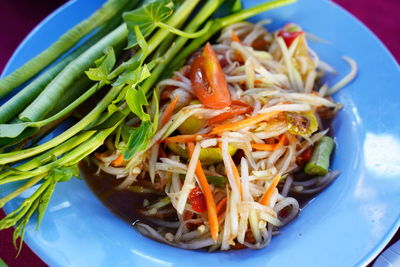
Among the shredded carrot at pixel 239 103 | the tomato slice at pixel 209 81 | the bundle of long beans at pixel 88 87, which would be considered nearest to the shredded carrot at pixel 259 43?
the bundle of long beans at pixel 88 87

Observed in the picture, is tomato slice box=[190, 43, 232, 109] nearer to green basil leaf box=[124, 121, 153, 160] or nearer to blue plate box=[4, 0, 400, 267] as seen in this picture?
green basil leaf box=[124, 121, 153, 160]

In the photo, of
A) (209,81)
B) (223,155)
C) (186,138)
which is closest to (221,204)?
(223,155)

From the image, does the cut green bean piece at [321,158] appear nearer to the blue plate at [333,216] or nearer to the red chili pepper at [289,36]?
the blue plate at [333,216]

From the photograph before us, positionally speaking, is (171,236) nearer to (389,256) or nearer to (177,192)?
(177,192)

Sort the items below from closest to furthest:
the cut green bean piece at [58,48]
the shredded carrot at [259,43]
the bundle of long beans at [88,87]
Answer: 1. the bundle of long beans at [88,87]
2. the cut green bean piece at [58,48]
3. the shredded carrot at [259,43]

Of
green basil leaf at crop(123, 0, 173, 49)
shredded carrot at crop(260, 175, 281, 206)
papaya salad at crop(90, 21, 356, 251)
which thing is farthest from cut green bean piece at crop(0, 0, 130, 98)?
shredded carrot at crop(260, 175, 281, 206)

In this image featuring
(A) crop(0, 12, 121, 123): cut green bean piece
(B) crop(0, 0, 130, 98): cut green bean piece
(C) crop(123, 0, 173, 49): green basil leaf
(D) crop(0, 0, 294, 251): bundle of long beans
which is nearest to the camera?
(D) crop(0, 0, 294, 251): bundle of long beans

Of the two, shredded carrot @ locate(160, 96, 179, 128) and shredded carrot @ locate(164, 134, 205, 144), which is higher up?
shredded carrot @ locate(160, 96, 179, 128)

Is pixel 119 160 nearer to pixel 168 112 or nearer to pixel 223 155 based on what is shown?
pixel 168 112
